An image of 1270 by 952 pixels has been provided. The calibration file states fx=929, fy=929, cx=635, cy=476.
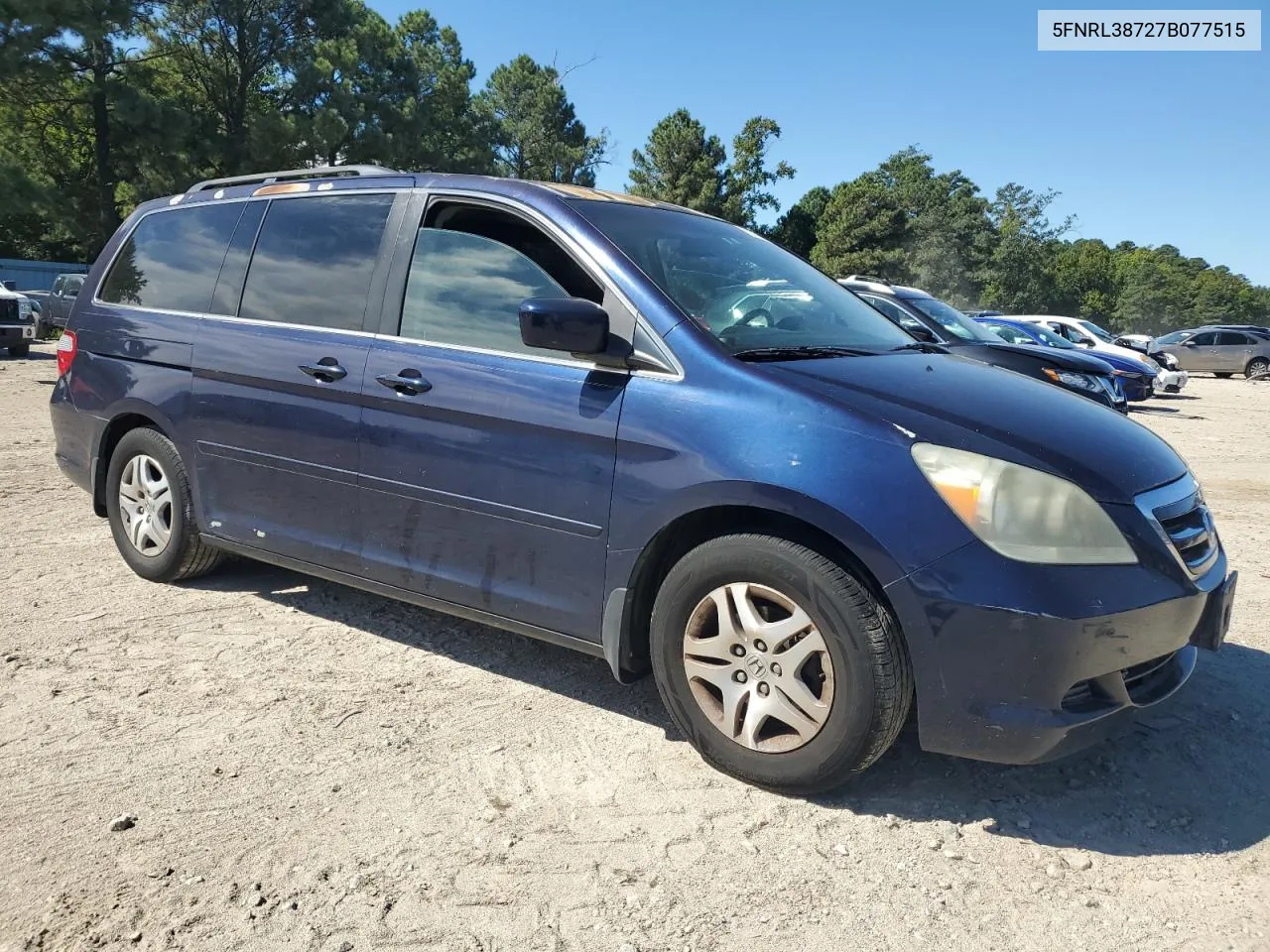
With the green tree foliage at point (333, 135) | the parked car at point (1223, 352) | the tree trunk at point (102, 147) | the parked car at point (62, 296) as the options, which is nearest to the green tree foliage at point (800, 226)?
the green tree foliage at point (333, 135)

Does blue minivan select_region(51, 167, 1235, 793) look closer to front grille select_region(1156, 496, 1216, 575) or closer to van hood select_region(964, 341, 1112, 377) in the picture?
front grille select_region(1156, 496, 1216, 575)

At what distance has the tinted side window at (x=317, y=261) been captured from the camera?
3689 mm

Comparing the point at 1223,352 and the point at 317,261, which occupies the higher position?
the point at 1223,352

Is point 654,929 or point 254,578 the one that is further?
point 254,578

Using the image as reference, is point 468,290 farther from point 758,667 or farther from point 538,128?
point 538,128

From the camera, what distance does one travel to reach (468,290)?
3.38m

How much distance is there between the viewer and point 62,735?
3.02 metres

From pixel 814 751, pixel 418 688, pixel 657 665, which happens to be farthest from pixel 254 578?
pixel 814 751

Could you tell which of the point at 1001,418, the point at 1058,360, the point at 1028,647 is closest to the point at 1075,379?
the point at 1058,360

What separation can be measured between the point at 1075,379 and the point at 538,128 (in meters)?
48.2

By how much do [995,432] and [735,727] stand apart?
114 centimetres

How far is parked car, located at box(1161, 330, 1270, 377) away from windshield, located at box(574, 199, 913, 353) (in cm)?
2892

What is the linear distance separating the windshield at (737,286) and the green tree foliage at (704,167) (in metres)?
46.7

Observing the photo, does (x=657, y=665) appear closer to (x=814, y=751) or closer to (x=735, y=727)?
(x=735, y=727)
